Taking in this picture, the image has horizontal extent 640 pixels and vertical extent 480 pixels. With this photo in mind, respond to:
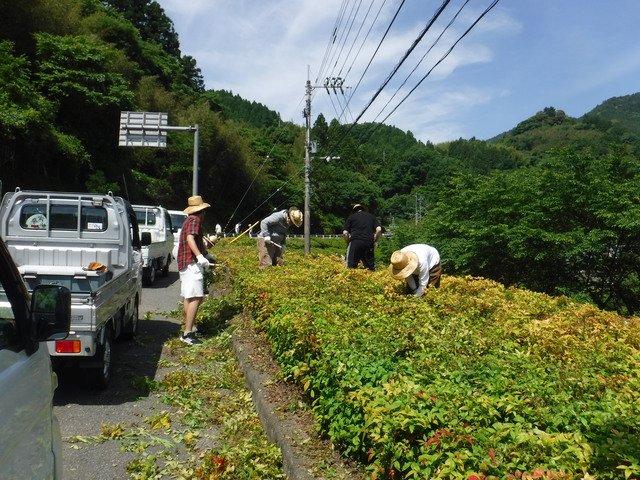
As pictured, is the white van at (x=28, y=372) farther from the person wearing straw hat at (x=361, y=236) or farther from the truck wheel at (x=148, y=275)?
the truck wheel at (x=148, y=275)

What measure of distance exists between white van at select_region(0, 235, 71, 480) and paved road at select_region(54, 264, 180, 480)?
5.52 feet

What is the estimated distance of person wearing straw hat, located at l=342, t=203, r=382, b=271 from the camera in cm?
1089

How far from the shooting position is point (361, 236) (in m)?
10.9

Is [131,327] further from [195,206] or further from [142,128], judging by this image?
[142,128]

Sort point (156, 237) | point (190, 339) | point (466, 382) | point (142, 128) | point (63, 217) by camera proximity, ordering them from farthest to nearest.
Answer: point (142, 128), point (156, 237), point (63, 217), point (190, 339), point (466, 382)

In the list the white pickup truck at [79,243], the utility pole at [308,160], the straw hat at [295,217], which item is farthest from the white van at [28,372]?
the utility pole at [308,160]

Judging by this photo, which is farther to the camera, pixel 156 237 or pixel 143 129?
pixel 143 129

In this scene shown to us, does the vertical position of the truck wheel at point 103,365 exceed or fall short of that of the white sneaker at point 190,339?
it exceeds it

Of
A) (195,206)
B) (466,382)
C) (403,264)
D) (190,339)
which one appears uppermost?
(195,206)

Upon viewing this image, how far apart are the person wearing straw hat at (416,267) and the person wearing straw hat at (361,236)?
2742 mm

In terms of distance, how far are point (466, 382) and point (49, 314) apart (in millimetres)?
2529

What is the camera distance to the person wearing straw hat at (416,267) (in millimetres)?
7457

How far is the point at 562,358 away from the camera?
4.52 meters

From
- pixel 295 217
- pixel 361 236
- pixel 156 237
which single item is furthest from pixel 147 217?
pixel 361 236
